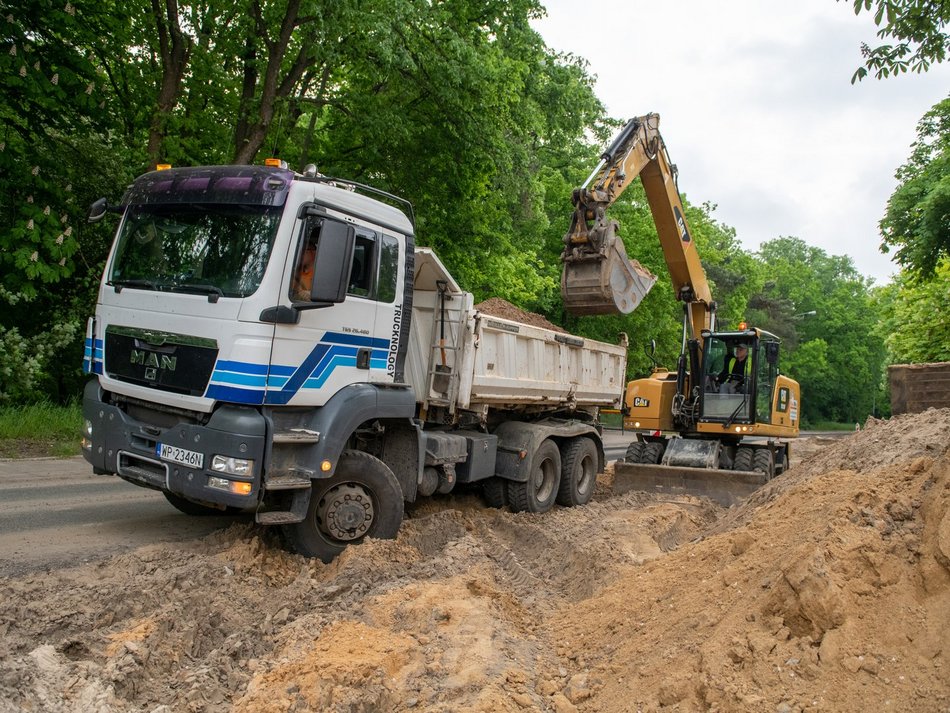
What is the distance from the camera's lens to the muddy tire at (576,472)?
993 cm

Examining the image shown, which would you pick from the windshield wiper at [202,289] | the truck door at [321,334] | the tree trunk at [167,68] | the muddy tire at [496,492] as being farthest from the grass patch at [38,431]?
the truck door at [321,334]

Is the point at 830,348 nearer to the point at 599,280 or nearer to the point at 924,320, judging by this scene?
the point at 924,320

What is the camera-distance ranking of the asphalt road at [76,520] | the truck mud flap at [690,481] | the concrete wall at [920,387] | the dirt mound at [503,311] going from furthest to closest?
the truck mud flap at [690,481] < the dirt mound at [503,311] < the concrete wall at [920,387] < the asphalt road at [76,520]

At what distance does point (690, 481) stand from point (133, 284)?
7.92 metres

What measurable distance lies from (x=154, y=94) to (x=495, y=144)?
6.99 meters

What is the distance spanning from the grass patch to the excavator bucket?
7.75 meters

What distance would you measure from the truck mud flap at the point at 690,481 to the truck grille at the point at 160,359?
Answer: 717cm

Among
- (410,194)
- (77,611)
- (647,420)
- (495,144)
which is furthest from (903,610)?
(410,194)

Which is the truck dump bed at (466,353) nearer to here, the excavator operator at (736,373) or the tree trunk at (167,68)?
the excavator operator at (736,373)

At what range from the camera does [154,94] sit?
15.5 metres

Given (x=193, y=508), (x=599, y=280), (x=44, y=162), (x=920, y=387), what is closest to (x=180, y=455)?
(x=193, y=508)

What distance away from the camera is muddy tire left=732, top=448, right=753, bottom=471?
457 inches

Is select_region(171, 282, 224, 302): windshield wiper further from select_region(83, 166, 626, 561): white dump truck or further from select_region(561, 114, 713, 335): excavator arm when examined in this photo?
select_region(561, 114, 713, 335): excavator arm

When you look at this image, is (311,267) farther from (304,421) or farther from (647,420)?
(647,420)
